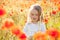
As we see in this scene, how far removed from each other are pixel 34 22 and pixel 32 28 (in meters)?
0.05

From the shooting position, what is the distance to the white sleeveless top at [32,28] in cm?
107

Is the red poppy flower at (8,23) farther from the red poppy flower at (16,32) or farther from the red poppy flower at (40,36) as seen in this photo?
the red poppy flower at (40,36)

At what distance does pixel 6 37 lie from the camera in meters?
1.01

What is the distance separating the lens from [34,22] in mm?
1120

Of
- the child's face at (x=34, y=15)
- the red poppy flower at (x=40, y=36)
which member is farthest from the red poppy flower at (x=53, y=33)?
the child's face at (x=34, y=15)

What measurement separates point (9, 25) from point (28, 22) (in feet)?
0.50

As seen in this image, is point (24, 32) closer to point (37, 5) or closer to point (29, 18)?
point (29, 18)

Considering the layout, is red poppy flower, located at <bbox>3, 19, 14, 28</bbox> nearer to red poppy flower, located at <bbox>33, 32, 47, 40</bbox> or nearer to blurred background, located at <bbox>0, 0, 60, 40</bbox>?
blurred background, located at <bbox>0, 0, 60, 40</bbox>

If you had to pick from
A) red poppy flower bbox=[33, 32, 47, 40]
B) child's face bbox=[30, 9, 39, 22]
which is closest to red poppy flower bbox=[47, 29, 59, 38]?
red poppy flower bbox=[33, 32, 47, 40]

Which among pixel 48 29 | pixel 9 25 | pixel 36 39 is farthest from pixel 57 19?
pixel 9 25

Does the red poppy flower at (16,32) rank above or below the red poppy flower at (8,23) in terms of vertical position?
below

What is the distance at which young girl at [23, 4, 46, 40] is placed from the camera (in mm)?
1075

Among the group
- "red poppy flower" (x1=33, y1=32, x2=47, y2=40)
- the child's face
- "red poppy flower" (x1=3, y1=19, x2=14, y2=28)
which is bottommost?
"red poppy flower" (x1=33, y1=32, x2=47, y2=40)

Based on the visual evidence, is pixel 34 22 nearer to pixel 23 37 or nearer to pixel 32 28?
pixel 32 28
